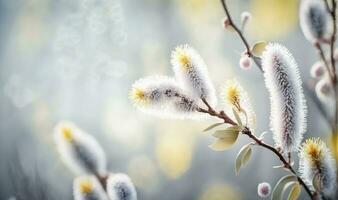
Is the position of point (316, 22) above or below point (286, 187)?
above

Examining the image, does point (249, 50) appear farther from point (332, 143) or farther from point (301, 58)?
point (301, 58)

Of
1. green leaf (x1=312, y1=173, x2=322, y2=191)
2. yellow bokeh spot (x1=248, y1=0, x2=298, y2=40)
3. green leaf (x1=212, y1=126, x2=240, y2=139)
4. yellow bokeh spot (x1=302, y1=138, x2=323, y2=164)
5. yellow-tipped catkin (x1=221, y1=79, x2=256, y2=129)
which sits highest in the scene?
yellow bokeh spot (x1=248, y1=0, x2=298, y2=40)

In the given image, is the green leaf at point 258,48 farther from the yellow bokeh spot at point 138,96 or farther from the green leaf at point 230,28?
the yellow bokeh spot at point 138,96

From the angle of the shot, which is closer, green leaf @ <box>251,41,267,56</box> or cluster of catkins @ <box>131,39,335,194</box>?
cluster of catkins @ <box>131,39,335,194</box>

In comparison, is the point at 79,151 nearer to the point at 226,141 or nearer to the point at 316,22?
the point at 226,141

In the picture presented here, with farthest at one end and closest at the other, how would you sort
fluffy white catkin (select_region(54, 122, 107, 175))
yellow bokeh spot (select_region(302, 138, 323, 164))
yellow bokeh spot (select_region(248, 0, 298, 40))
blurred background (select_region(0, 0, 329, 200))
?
blurred background (select_region(0, 0, 329, 200)) < yellow bokeh spot (select_region(248, 0, 298, 40)) < fluffy white catkin (select_region(54, 122, 107, 175)) < yellow bokeh spot (select_region(302, 138, 323, 164))

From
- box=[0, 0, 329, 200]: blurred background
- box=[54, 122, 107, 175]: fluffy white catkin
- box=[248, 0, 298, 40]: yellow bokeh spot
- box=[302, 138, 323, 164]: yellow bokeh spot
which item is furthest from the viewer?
box=[0, 0, 329, 200]: blurred background

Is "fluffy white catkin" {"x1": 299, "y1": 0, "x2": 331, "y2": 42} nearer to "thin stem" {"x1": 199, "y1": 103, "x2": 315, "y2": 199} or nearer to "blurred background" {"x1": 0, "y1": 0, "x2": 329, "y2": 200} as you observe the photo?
"thin stem" {"x1": 199, "y1": 103, "x2": 315, "y2": 199}

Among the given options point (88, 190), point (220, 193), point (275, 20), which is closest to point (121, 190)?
point (88, 190)

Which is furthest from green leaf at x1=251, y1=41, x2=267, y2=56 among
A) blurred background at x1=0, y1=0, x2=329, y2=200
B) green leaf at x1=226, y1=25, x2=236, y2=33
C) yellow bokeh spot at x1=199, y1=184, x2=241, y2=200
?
yellow bokeh spot at x1=199, y1=184, x2=241, y2=200
